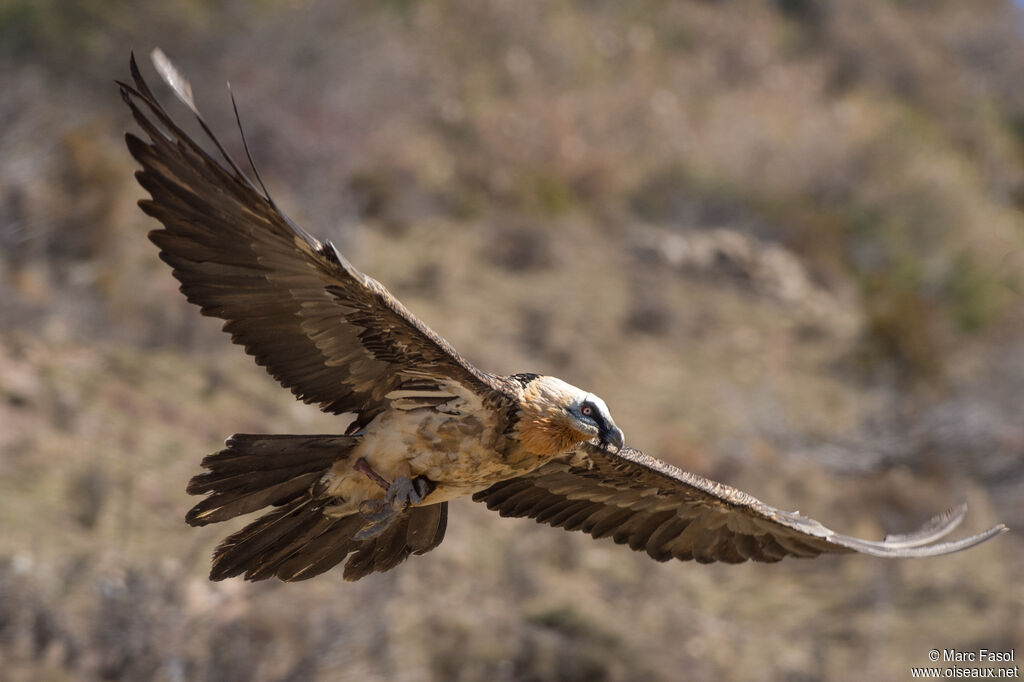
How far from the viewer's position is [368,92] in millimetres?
25203

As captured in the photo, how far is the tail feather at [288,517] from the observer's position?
5305 mm

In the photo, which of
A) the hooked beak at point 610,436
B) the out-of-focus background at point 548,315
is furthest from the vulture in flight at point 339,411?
the out-of-focus background at point 548,315

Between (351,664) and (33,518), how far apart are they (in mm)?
3484

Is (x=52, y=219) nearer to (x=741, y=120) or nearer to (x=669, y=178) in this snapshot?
(x=669, y=178)

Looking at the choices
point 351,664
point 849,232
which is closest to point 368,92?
point 849,232

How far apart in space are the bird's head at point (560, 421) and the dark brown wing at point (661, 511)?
91 centimetres

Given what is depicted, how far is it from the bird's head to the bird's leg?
61 cm

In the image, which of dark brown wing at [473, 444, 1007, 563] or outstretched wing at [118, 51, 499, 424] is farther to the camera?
dark brown wing at [473, 444, 1007, 563]

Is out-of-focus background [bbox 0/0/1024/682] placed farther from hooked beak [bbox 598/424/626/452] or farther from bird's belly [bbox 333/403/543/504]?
hooked beak [bbox 598/424/626/452]

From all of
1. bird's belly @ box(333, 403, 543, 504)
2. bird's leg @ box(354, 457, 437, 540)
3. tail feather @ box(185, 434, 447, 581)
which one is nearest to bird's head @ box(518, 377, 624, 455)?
bird's belly @ box(333, 403, 543, 504)

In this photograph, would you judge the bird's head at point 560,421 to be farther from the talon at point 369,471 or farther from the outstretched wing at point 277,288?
the talon at point 369,471

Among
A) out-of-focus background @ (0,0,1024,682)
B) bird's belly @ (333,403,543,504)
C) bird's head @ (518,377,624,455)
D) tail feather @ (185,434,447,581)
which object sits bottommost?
tail feather @ (185,434,447,581)

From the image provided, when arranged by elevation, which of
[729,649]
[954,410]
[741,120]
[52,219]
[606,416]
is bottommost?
[606,416]

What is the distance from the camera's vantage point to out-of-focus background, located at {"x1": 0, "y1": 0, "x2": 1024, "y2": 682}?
1158cm
